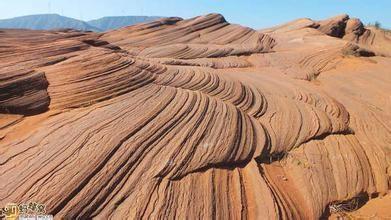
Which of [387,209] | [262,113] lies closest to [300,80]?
[262,113]

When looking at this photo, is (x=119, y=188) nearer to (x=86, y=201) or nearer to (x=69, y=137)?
(x=86, y=201)

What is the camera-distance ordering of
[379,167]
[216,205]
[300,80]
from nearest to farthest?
1. [216,205]
2. [379,167]
3. [300,80]

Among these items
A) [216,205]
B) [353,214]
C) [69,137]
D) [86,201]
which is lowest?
[353,214]

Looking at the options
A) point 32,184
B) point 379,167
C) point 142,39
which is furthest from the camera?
point 142,39

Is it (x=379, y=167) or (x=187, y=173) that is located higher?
(x=187, y=173)

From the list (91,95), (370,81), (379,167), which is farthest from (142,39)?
(379,167)

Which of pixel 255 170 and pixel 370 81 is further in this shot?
pixel 370 81
